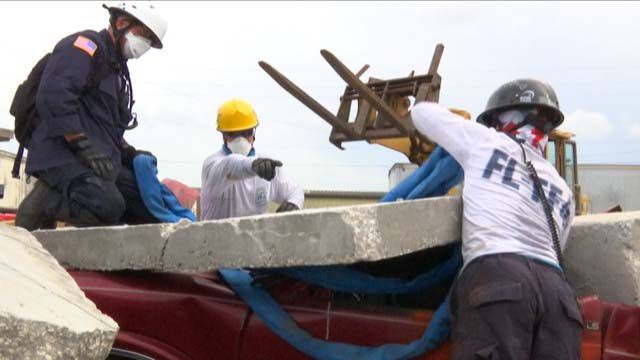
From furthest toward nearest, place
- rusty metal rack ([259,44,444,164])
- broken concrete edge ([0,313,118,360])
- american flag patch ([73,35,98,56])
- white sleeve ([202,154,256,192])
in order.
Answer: rusty metal rack ([259,44,444,164]) → white sleeve ([202,154,256,192]) → american flag patch ([73,35,98,56]) → broken concrete edge ([0,313,118,360])

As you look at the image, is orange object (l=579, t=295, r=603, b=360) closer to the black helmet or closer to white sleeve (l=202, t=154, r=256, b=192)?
the black helmet

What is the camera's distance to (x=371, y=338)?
2.65 metres

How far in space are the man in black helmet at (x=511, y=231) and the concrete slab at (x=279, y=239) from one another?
17 cm

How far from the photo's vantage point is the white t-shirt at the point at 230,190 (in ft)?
15.9

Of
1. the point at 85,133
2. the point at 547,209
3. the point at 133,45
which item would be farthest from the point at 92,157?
the point at 547,209

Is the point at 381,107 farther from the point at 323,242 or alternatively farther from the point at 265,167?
the point at 323,242

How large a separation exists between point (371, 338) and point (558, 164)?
876cm

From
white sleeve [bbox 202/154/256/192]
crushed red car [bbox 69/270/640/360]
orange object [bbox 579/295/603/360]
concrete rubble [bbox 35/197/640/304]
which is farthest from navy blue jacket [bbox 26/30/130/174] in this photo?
orange object [bbox 579/295/603/360]

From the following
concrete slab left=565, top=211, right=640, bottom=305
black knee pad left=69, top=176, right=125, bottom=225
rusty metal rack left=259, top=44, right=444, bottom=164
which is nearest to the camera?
concrete slab left=565, top=211, right=640, bottom=305

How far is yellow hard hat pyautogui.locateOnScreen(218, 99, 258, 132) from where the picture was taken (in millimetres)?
5074

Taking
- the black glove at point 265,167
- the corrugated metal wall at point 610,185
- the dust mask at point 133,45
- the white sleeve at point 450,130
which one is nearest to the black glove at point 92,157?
the dust mask at point 133,45

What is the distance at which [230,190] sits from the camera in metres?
5.05

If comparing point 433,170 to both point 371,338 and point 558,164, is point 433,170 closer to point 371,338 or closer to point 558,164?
point 371,338

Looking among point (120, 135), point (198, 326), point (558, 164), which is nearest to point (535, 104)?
point (198, 326)
